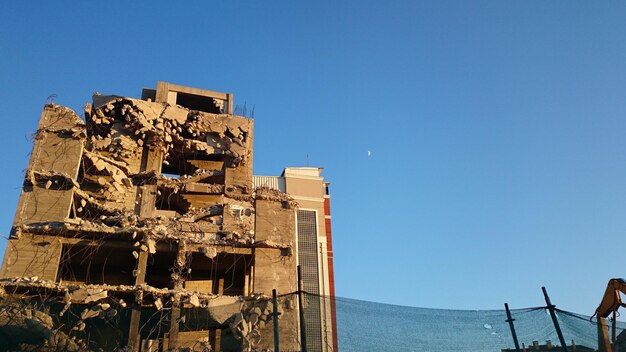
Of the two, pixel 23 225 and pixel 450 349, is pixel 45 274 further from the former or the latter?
pixel 450 349

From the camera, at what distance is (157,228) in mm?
22016

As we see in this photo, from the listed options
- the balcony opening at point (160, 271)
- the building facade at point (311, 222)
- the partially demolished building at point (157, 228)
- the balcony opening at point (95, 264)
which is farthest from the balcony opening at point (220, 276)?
the building facade at point (311, 222)

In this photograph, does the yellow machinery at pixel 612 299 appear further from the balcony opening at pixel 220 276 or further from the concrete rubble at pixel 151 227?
the balcony opening at pixel 220 276

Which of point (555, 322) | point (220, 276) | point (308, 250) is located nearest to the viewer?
→ point (555, 322)

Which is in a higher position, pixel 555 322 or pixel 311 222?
pixel 311 222

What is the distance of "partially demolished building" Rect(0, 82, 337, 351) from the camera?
18.9 m

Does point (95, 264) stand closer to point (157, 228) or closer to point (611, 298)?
point (157, 228)

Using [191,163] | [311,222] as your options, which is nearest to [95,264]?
[191,163]

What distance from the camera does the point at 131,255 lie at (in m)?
23.0

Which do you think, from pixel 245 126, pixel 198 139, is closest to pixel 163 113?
pixel 198 139

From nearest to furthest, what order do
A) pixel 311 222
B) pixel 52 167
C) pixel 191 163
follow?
1. pixel 52 167
2. pixel 191 163
3. pixel 311 222

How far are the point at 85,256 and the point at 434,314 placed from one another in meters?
17.4

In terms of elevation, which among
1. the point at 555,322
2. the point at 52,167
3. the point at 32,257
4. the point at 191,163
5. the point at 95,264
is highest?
the point at 191,163

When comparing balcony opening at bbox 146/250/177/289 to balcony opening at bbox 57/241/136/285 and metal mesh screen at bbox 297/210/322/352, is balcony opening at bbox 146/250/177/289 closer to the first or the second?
balcony opening at bbox 57/241/136/285
